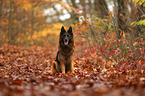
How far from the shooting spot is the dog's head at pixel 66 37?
652 centimetres

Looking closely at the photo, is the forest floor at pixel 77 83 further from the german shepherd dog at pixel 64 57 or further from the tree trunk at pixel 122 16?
the tree trunk at pixel 122 16

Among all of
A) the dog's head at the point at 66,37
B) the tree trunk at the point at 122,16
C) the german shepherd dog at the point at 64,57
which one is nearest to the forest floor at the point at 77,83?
the german shepherd dog at the point at 64,57

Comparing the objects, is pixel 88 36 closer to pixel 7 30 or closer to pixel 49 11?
pixel 7 30

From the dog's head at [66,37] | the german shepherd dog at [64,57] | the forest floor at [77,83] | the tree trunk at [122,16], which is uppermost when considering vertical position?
the tree trunk at [122,16]

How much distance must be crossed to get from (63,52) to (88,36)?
3.04 metres

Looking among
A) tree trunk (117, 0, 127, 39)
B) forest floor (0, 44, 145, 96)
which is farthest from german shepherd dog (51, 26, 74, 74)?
tree trunk (117, 0, 127, 39)

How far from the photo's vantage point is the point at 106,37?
762 centimetres

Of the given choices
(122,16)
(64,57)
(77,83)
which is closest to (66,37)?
(64,57)

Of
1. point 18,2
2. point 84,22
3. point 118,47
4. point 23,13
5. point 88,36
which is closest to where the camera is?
point 118,47

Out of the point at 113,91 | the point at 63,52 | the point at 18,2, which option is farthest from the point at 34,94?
the point at 18,2

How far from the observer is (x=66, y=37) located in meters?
6.52

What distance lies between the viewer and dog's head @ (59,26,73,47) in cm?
652

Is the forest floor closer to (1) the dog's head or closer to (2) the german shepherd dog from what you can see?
(2) the german shepherd dog

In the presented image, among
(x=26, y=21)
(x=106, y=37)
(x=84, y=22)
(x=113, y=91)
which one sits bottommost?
(x=113, y=91)
